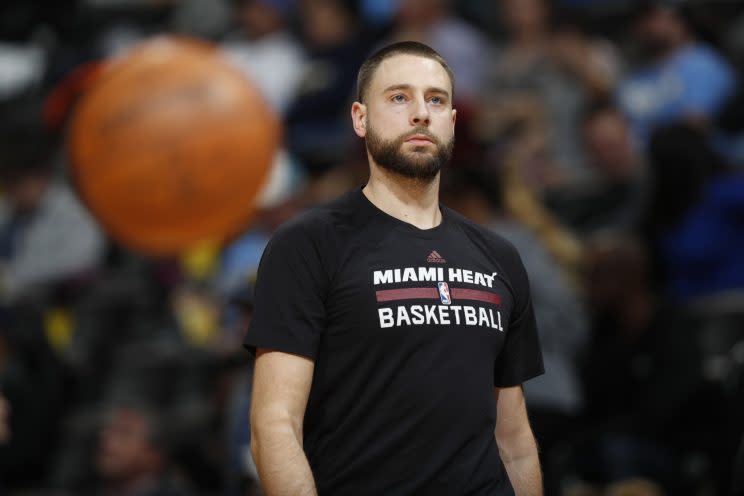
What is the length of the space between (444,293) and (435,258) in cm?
9

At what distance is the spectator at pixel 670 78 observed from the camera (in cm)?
695

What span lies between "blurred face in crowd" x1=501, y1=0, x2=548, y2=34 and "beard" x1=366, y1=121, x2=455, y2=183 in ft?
16.5

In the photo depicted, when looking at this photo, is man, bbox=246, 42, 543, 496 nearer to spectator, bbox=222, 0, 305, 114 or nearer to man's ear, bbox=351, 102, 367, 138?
man's ear, bbox=351, 102, 367, 138

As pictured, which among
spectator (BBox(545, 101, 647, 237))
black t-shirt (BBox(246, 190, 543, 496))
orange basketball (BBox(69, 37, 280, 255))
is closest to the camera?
black t-shirt (BBox(246, 190, 543, 496))

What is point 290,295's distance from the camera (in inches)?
101

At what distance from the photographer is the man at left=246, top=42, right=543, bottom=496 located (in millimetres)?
2537

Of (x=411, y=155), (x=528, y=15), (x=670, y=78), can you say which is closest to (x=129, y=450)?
(x=528, y=15)

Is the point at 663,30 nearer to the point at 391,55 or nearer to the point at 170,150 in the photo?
the point at 170,150

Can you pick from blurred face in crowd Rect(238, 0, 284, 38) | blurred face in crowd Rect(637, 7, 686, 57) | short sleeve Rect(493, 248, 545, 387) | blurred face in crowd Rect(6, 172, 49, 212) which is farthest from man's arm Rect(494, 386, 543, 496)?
blurred face in crowd Rect(238, 0, 284, 38)

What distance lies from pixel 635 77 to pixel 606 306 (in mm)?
2287

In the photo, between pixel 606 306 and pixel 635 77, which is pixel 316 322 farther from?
pixel 635 77

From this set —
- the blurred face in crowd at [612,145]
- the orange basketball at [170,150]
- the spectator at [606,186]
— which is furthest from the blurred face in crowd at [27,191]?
the blurred face in crowd at [612,145]

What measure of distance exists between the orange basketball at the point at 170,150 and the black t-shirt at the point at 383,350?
7.93 feet

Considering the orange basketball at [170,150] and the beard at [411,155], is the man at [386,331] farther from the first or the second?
the orange basketball at [170,150]
